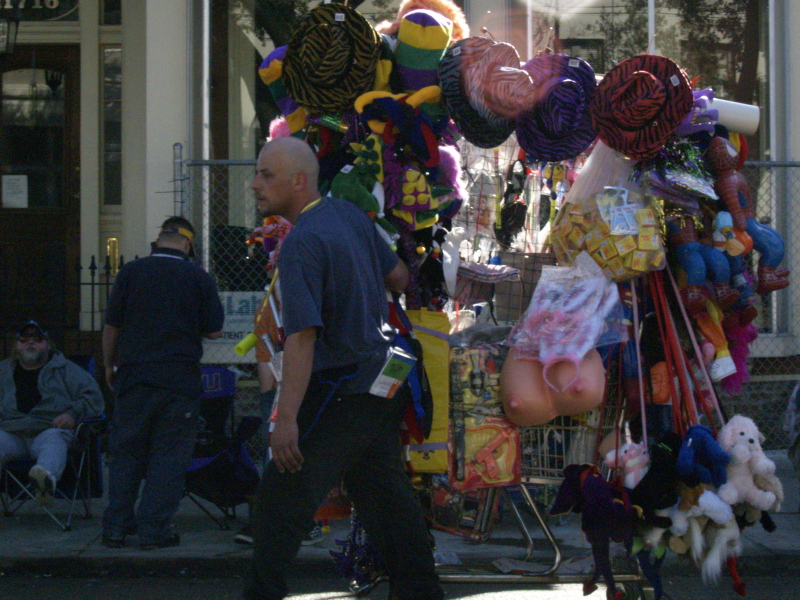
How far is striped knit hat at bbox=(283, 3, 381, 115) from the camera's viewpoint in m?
3.87

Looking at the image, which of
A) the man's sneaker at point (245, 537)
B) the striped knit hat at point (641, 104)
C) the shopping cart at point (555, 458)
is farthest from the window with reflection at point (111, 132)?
the striped knit hat at point (641, 104)

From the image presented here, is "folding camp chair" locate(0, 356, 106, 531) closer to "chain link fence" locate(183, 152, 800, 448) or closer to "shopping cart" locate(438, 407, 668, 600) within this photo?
"chain link fence" locate(183, 152, 800, 448)

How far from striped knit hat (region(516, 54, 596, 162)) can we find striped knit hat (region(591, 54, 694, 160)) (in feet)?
0.28

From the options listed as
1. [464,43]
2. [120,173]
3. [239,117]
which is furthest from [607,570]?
[120,173]

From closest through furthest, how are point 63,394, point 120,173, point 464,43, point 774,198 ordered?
1. point 464,43
2. point 63,394
3. point 774,198
4. point 120,173

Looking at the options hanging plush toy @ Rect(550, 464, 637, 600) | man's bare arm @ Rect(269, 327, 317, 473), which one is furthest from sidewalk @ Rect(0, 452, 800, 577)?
man's bare arm @ Rect(269, 327, 317, 473)

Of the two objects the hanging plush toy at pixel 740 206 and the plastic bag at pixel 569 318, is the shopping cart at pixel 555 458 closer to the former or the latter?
the plastic bag at pixel 569 318

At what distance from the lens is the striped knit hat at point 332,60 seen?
3.87 m

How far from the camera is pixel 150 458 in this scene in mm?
5719

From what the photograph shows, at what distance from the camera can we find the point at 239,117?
8398 mm

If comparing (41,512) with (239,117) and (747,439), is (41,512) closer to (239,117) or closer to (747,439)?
(239,117)

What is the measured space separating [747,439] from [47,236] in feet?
24.2

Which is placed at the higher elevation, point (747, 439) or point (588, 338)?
point (588, 338)

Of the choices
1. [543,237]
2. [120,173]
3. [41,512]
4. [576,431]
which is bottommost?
[41,512]
